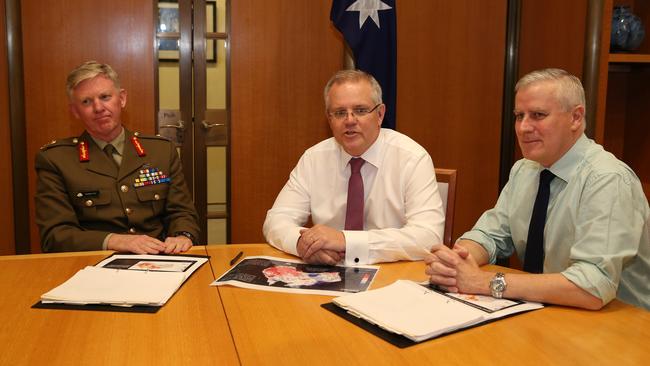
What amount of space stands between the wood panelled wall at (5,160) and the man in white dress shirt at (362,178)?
2.06 meters

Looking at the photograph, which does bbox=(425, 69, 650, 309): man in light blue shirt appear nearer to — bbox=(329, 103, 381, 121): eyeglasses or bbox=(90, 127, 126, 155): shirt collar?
bbox=(329, 103, 381, 121): eyeglasses

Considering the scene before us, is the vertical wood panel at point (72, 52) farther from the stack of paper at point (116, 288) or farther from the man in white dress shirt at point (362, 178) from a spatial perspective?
the stack of paper at point (116, 288)

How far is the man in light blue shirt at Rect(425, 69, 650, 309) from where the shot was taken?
4.35 feet

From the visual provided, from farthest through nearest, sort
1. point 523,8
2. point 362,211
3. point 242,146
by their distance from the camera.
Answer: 1. point 523,8
2. point 242,146
3. point 362,211

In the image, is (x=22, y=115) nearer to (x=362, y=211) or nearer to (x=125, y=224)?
(x=125, y=224)

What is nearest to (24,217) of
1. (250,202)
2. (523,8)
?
(250,202)

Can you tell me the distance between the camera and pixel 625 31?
9.62ft

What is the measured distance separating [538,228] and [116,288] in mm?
1171

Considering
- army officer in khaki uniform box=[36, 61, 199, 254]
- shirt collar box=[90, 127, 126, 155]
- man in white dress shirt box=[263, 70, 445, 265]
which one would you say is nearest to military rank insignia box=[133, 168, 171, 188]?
army officer in khaki uniform box=[36, 61, 199, 254]

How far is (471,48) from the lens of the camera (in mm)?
3926

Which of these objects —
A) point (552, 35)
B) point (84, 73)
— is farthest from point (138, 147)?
point (552, 35)

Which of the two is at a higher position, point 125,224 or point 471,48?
point 471,48

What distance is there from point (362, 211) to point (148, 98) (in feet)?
6.45

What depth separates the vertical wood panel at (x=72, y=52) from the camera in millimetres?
3297
